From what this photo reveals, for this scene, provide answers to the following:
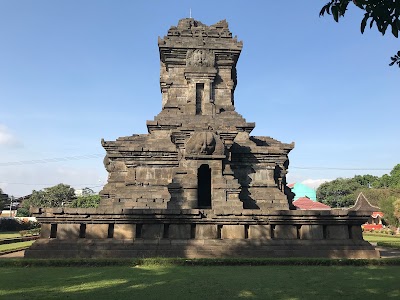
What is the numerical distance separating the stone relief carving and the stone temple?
6 centimetres

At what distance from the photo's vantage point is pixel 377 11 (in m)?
4.47

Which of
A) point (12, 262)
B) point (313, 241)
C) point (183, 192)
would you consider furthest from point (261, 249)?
point (12, 262)

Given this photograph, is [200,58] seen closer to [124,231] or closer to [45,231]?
[124,231]

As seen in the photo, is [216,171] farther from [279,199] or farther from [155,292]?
[155,292]

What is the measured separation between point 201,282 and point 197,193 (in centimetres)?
711

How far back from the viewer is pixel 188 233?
1264cm

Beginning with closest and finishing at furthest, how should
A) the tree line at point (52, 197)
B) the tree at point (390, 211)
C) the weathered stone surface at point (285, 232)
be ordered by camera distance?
the weathered stone surface at point (285, 232) → the tree at point (390, 211) → the tree line at point (52, 197)

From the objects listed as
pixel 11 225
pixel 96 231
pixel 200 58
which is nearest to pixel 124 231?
pixel 96 231

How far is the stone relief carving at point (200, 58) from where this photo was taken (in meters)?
21.3

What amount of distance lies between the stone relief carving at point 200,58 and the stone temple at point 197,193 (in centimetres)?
6

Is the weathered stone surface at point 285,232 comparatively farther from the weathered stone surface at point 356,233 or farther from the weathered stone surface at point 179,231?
the weathered stone surface at point 179,231

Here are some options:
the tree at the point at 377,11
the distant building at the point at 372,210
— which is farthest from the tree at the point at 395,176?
the tree at the point at 377,11

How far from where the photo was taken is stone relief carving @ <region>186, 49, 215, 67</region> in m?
21.3

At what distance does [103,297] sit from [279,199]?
1187cm
